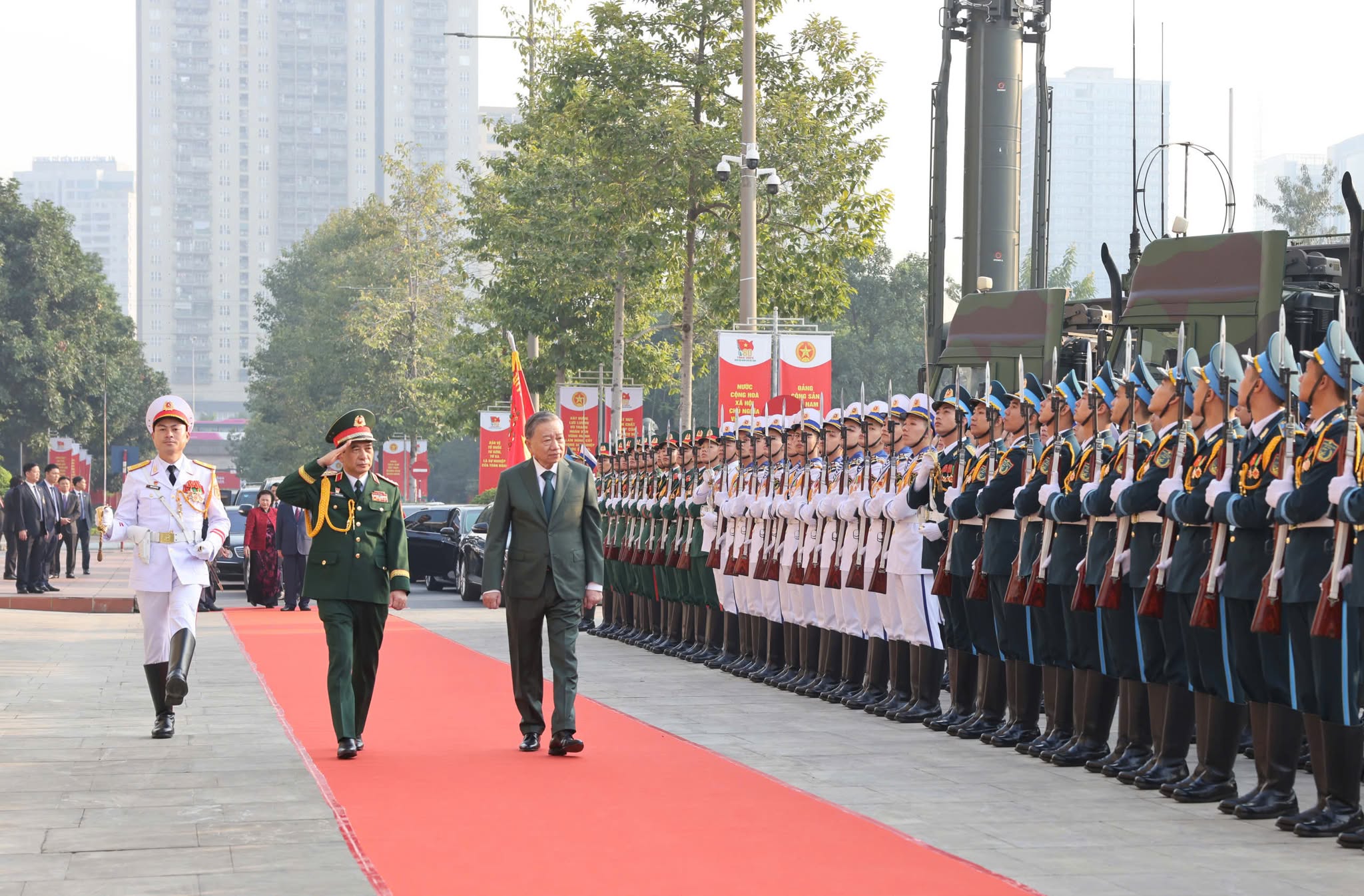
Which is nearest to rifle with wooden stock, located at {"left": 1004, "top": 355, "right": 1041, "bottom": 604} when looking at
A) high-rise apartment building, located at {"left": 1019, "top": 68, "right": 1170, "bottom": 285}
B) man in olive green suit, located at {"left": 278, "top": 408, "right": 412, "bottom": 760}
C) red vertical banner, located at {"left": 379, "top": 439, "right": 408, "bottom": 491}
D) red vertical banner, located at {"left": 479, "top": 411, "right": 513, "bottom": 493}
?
man in olive green suit, located at {"left": 278, "top": 408, "right": 412, "bottom": 760}

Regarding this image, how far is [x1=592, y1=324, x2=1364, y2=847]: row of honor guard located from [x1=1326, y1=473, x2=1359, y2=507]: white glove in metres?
0.03

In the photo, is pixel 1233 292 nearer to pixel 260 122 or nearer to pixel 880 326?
pixel 880 326

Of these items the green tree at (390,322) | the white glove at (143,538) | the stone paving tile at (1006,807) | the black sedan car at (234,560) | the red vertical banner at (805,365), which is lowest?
the black sedan car at (234,560)

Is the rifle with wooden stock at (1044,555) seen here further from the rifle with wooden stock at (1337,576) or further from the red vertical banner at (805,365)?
the red vertical banner at (805,365)

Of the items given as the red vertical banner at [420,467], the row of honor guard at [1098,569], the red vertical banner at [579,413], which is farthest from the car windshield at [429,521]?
the red vertical banner at [420,467]

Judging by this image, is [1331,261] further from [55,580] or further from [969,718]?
[55,580]

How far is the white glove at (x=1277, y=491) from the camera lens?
296 inches

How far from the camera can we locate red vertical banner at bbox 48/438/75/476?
50.2m

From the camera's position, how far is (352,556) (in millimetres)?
10016

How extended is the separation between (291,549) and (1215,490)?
57.1 ft

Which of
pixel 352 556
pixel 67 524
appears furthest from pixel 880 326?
pixel 352 556

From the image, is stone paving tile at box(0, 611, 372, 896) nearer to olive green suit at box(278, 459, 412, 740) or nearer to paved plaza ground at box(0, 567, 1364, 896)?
paved plaza ground at box(0, 567, 1364, 896)

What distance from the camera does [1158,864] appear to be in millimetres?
6969

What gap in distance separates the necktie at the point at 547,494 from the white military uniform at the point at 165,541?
70.7 inches
